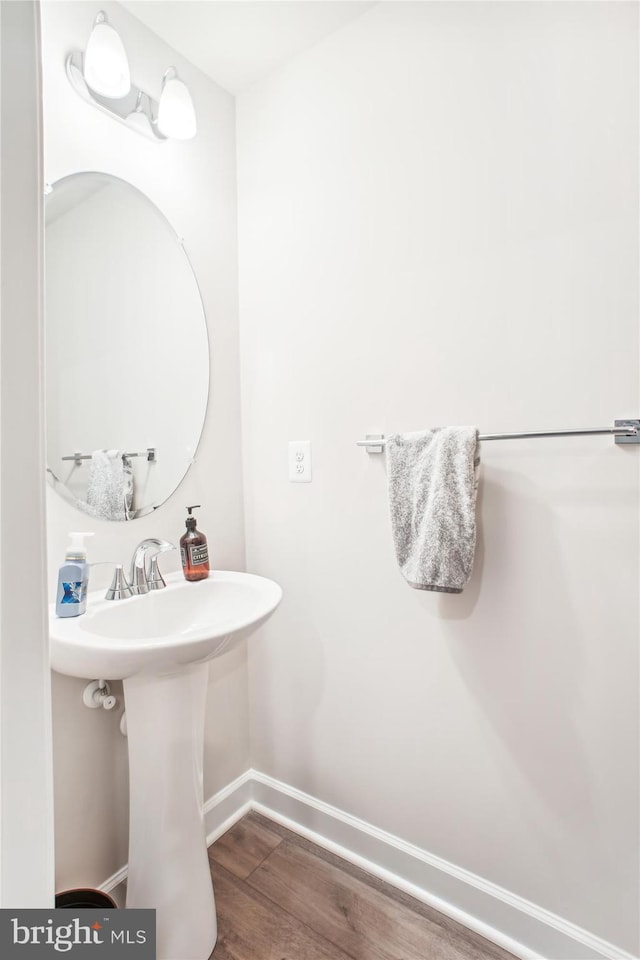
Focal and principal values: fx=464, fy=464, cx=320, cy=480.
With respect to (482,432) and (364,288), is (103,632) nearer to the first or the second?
(482,432)

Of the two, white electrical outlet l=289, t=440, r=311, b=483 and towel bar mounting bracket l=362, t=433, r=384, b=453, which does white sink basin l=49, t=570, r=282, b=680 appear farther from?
towel bar mounting bracket l=362, t=433, r=384, b=453

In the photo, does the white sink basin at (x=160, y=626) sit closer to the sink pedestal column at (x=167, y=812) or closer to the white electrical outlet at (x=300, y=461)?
the sink pedestal column at (x=167, y=812)

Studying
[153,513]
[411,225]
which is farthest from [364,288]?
[153,513]

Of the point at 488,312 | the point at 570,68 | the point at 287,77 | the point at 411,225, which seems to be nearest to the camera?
the point at 570,68

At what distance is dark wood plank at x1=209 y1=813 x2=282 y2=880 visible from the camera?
134cm

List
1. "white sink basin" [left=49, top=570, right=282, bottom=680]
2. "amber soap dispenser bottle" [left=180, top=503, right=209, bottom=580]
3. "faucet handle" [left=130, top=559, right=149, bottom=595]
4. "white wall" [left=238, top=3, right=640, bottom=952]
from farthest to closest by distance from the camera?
"amber soap dispenser bottle" [left=180, top=503, right=209, bottom=580] < "faucet handle" [left=130, top=559, right=149, bottom=595] < "white wall" [left=238, top=3, right=640, bottom=952] < "white sink basin" [left=49, top=570, right=282, bottom=680]

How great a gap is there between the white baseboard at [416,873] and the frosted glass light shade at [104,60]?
1997 mm

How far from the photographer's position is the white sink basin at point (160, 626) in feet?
2.83

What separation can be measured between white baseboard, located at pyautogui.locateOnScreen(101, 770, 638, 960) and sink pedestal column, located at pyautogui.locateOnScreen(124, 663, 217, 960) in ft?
0.74

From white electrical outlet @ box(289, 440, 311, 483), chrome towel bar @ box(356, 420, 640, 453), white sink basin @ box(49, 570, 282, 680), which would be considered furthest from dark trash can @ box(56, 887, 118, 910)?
chrome towel bar @ box(356, 420, 640, 453)

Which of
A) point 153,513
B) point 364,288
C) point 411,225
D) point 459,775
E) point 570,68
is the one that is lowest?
point 459,775

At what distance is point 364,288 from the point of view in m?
1.32

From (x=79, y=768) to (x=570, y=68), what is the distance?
1954mm
